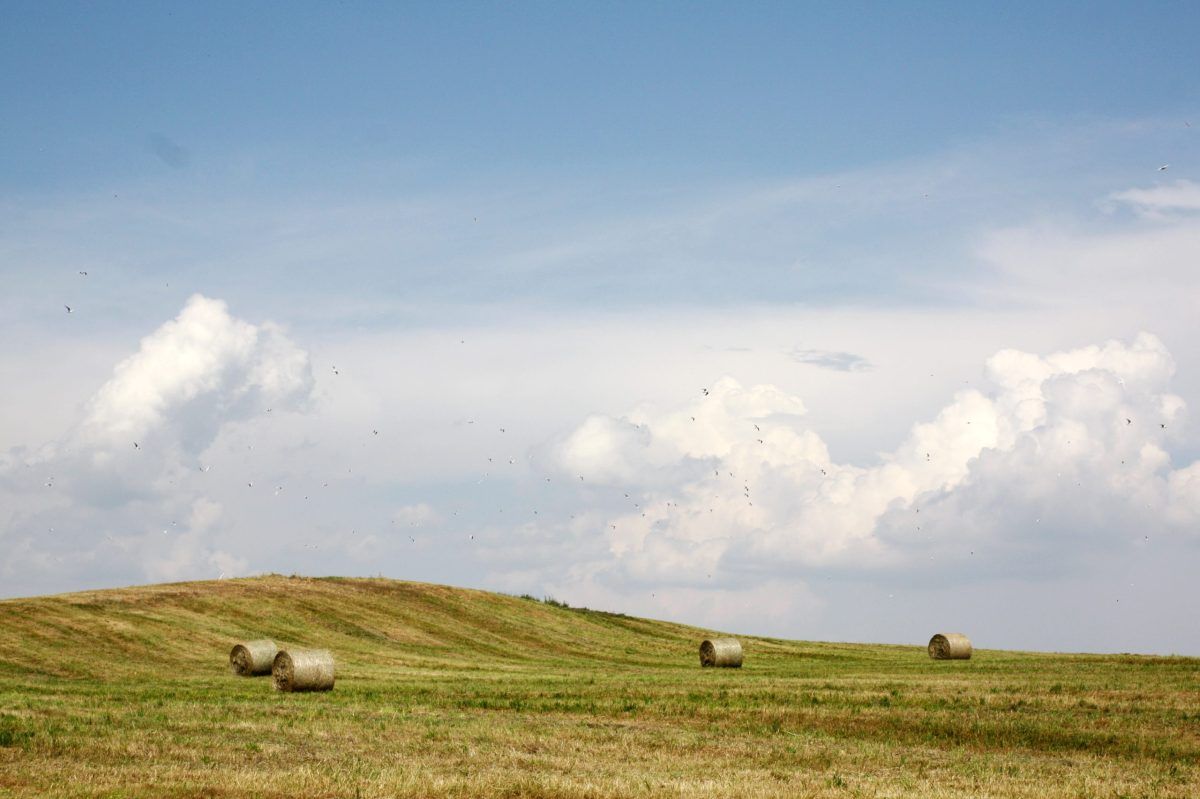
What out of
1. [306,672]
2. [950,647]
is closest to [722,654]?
[950,647]

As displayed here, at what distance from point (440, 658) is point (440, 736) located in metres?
32.6

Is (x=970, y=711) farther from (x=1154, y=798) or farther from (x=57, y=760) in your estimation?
(x=57, y=760)

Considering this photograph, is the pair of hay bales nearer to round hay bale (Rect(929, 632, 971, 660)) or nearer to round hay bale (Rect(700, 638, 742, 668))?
round hay bale (Rect(700, 638, 742, 668))

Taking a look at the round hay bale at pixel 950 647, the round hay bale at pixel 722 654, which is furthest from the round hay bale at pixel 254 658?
the round hay bale at pixel 950 647

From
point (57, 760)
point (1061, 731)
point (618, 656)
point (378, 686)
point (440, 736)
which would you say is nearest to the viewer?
point (57, 760)

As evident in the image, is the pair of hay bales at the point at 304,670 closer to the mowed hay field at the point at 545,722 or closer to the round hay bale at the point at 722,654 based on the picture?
the mowed hay field at the point at 545,722

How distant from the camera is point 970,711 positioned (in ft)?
105

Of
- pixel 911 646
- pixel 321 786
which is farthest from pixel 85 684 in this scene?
pixel 911 646

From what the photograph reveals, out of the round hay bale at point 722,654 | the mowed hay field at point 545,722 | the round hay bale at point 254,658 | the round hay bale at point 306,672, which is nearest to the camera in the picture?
the mowed hay field at point 545,722

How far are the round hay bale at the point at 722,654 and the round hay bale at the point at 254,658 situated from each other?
19925 millimetres

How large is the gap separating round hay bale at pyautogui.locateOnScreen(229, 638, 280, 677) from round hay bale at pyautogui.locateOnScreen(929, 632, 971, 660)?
3303 cm

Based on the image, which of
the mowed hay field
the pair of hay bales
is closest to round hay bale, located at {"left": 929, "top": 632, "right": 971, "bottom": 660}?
the mowed hay field

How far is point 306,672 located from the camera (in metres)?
39.7

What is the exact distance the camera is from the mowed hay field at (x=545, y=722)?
2027 cm
